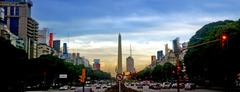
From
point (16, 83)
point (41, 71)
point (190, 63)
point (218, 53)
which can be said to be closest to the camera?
point (218, 53)

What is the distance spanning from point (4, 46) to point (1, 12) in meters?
114

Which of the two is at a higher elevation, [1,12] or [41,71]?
[1,12]

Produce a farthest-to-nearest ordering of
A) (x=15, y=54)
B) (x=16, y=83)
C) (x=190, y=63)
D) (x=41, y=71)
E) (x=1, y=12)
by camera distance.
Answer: (x=1, y=12), (x=41, y=71), (x=190, y=63), (x=16, y=83), (x=15, y=54)

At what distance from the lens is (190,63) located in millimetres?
115375

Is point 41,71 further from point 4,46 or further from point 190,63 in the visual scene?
point 4,46

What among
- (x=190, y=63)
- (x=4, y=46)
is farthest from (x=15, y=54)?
(x=190, y=63)

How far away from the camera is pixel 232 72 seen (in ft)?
279

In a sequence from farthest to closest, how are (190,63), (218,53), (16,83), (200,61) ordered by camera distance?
(190,63) → (200,61) → (16,83) → (218,53)

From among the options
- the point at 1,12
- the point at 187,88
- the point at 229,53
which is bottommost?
the point at 187,88

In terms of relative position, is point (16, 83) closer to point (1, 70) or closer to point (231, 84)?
point (1, 70)

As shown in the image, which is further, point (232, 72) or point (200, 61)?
point (200, 61)

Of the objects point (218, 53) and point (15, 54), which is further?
point (15, 54)

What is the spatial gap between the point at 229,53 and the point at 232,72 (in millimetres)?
8649

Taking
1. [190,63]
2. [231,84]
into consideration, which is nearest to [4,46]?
[231,84]
